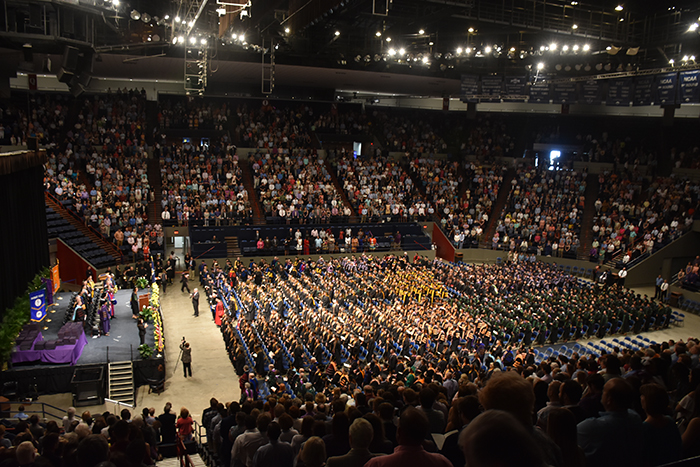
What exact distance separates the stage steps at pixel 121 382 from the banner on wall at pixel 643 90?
88.9ft

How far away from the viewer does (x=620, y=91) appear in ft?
92.0

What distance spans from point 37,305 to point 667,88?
29.2 metres

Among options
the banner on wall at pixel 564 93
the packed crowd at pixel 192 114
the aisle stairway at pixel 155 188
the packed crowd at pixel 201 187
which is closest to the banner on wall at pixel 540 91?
the banner on wall at pixel 564 93

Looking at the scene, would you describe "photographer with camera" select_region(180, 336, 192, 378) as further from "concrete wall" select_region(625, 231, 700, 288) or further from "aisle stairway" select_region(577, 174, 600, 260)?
"aisle stairway" select_region(577, 174, 600, 260)

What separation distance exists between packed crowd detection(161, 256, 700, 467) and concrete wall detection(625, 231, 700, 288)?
5.70 m

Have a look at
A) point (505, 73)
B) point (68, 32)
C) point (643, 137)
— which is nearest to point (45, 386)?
point (68, 32)

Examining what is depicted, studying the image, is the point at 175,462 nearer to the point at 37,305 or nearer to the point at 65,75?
the point at 65,75

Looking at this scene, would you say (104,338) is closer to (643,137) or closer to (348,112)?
(348,112)

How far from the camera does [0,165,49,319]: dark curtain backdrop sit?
1568 cm

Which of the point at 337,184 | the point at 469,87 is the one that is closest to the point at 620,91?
the point at 469,87

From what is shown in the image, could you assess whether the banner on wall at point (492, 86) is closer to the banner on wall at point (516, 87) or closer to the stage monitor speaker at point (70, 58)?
the banner on wall at point (516, 87)

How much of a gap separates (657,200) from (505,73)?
39.7ft

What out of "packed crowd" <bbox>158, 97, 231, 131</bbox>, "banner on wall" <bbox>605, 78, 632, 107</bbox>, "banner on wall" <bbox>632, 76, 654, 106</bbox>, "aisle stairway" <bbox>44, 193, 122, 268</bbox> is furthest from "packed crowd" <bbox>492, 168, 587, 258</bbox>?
"aisle stairway" <bbox>44, 193, 122, 268</bbox>

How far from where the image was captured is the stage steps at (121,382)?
15023 millimetres
